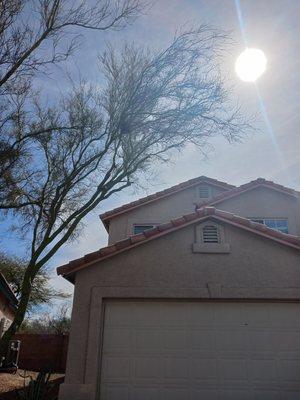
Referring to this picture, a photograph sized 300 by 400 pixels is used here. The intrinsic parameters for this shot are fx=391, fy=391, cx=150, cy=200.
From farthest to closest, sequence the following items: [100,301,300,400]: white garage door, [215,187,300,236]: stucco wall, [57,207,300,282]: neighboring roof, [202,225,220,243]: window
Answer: [215,187,300,236]: stucco wall < [202,225,220,243]: window < [57,207,300,282]: neighboring roof < [100,301,300,400]: white garage door

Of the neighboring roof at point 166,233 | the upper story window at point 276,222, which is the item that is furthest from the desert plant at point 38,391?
the upper story window at point 276,222

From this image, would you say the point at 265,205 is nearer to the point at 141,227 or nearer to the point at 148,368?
the point at 141,227

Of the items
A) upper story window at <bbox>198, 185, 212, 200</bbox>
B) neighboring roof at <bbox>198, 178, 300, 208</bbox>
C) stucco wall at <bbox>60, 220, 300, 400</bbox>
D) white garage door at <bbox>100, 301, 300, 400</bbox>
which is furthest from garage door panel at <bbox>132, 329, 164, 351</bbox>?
upper story window at <bbox>198, 185, 212, 200</bbox>

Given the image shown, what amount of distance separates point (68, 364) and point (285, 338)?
5136 millimetres

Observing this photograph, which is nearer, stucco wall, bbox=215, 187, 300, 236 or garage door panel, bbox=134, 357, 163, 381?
garage door panel, bbox=134, 357, 163, 381

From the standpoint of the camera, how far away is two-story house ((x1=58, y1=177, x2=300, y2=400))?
8.95m

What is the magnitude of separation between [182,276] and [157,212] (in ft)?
25.8

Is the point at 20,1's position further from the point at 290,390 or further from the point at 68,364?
the point at 290,390

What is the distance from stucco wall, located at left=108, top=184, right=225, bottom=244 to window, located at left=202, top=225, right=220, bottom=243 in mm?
6741

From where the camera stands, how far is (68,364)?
29.6 ft

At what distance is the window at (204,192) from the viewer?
18.0 meters

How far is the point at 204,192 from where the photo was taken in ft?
59.5

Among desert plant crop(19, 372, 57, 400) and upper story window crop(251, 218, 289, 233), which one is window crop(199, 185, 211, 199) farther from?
desert plant crop(19, 372, 57, 400)

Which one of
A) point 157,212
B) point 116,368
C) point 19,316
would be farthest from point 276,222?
point 19,316
